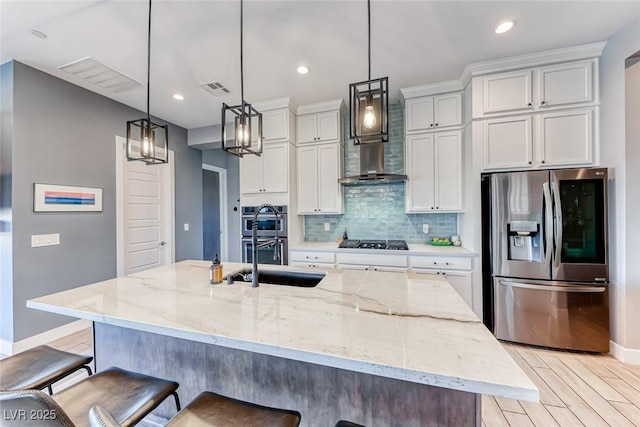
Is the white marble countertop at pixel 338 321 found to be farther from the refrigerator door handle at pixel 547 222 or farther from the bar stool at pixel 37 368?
the refrigerator door handle at pixel 547 222

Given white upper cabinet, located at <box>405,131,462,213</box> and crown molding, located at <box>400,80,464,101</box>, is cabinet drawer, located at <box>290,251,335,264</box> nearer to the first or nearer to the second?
white upper cabinet, located at <box>405,131,462,213</box>

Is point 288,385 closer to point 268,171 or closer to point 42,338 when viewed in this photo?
point 268,171

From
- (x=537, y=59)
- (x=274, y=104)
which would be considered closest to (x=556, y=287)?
(x=537, y=59)

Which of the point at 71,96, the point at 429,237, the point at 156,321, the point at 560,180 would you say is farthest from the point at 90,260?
the point at 560,180

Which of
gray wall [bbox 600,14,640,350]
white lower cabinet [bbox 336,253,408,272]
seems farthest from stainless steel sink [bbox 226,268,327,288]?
gray wall [bbox 600,14,640,350]

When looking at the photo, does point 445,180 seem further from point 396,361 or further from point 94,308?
point 94,308

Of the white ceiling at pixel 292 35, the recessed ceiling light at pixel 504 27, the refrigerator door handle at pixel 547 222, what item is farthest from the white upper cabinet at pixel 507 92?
the refrigerator door handle at pixel 547 222

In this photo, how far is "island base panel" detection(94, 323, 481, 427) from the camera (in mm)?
1058

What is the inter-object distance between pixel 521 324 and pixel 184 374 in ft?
9.68

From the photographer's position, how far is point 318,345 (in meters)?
0.92

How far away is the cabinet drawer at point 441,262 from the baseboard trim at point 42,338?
11.9 ft

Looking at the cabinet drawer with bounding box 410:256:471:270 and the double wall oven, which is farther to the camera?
the double wall oven

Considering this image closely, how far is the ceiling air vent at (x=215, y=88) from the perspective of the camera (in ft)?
9.87

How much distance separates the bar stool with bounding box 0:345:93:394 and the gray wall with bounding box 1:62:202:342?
5.91 ft
